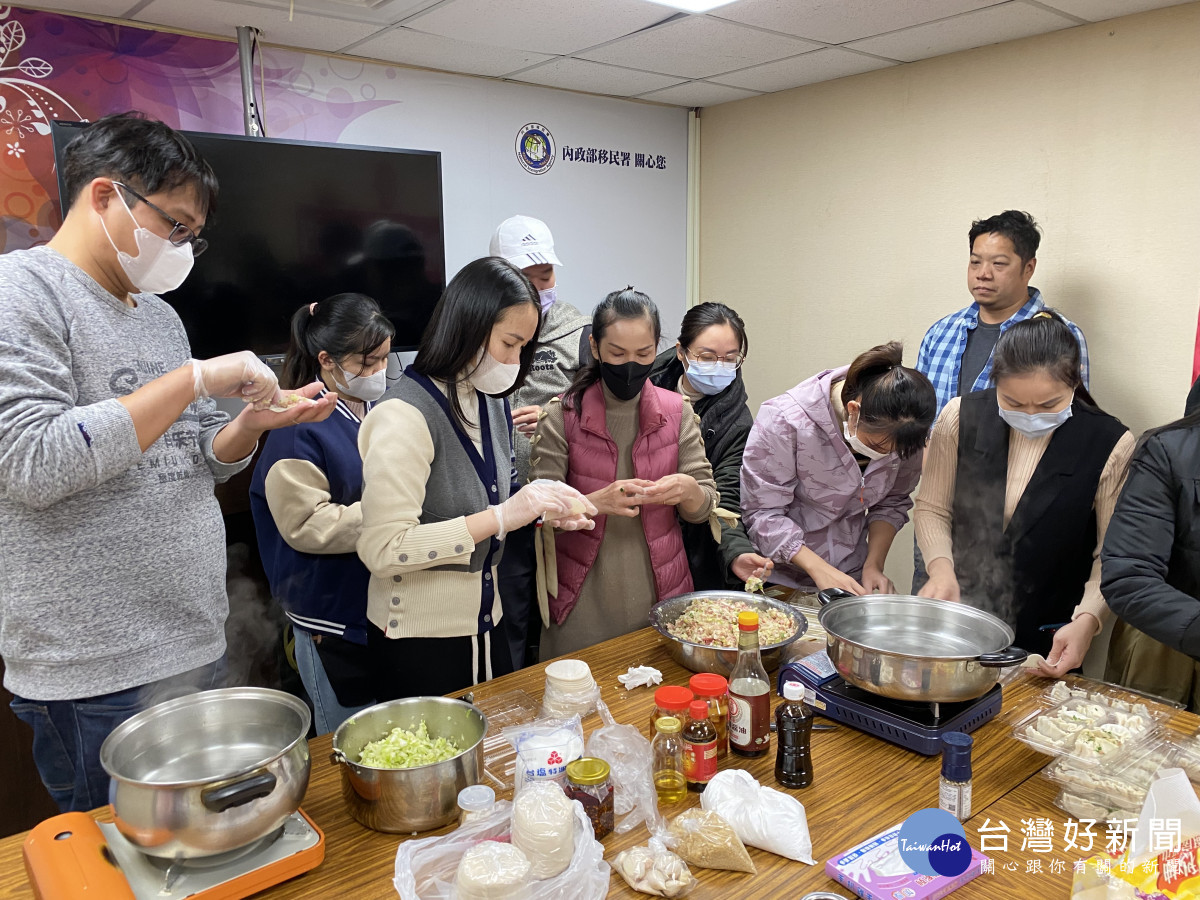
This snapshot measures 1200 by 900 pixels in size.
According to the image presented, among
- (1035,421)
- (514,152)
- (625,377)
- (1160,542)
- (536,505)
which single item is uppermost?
(514,152)

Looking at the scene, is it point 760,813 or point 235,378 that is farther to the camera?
point 235,378

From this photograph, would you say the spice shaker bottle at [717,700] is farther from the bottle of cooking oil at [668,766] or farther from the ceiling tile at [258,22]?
the ceiling tile at [258,22]

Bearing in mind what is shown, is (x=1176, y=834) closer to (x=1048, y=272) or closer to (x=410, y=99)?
(x=1048, y=272)

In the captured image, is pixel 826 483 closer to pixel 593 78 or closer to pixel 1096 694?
pixel 1096 694

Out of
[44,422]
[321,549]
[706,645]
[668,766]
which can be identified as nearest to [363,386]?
[321,549]

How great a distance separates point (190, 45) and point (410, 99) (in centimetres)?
101

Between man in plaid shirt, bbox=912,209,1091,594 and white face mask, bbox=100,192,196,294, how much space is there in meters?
2.82

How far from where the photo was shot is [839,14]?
3.29m

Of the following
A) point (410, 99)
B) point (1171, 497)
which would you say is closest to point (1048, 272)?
point (1171, 497)

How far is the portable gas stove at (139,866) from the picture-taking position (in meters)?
1.18

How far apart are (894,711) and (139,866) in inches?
54.7

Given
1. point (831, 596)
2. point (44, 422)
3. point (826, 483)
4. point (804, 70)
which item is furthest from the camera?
point (804, 70)

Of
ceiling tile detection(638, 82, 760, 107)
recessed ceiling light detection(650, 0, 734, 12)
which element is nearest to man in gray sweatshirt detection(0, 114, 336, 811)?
recessed ceiling light detection(650, 0, 734, 12)

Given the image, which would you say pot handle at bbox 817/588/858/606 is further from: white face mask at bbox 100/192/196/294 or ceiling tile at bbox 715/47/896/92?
ceiling tile at bbox 715/47/896/92
